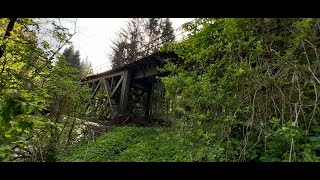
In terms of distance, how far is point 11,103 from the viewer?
1.94 meters

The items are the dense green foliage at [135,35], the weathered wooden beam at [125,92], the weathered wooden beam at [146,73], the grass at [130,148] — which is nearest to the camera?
the grass at [130,148]

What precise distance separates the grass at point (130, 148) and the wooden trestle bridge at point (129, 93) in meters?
3.63

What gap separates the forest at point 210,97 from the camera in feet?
8.95

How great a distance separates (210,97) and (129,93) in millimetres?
10103

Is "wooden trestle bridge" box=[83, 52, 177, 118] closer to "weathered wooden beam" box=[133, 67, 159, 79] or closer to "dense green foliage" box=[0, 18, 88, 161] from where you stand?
"weathered wooden beam" box=[133, 67, 159, 79]

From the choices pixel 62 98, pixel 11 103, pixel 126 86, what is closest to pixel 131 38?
pixel 126 86

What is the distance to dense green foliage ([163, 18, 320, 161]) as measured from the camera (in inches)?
112

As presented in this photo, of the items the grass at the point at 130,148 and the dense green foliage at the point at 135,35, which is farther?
the dense green foliage at the point at 135,35

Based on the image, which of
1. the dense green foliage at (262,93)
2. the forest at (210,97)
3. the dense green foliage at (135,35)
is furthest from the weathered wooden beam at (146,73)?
the dense green foliage at (135,35)

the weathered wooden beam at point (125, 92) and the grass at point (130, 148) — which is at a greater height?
the weathered wooden beam at point (125, 92)

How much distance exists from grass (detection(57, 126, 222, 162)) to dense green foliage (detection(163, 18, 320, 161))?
2.98 ft

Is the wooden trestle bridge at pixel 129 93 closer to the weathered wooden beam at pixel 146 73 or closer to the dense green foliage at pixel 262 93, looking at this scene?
the weathered wooden beam at pixel 146 73

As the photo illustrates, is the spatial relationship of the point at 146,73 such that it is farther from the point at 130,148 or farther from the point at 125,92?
the point at 130,148
